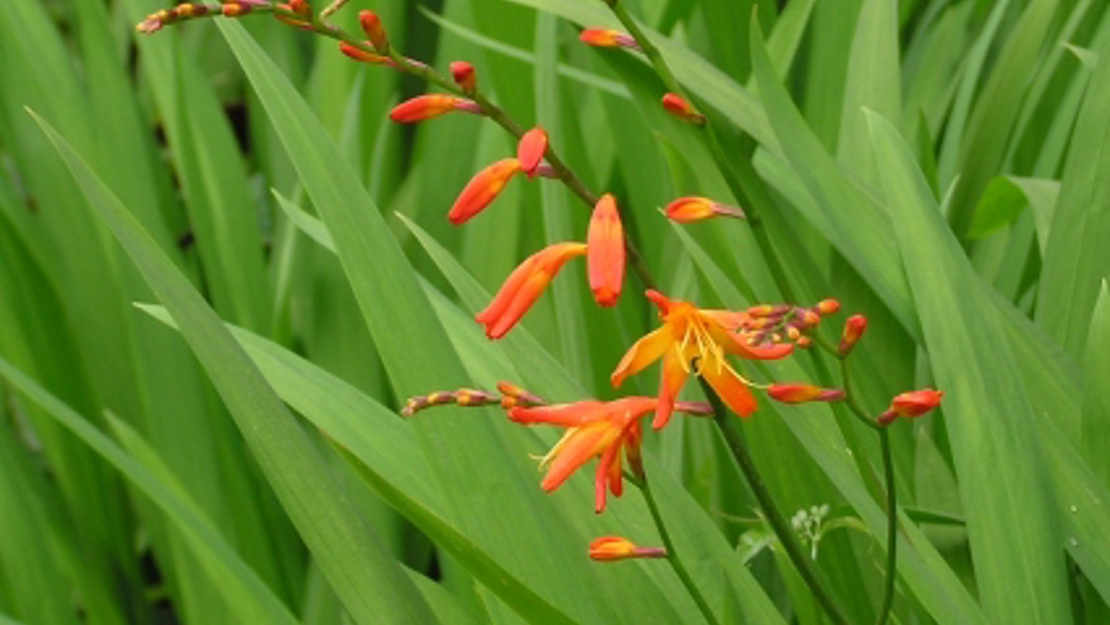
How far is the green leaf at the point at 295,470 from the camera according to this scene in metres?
0.85

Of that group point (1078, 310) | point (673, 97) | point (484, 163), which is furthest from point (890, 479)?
point (484, 163)

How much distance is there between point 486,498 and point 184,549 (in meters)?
0.57

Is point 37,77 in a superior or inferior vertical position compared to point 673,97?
inferior

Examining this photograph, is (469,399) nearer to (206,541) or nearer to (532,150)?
(532,150)

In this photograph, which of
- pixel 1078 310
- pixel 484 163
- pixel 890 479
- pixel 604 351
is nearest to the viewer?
pixel 890 479

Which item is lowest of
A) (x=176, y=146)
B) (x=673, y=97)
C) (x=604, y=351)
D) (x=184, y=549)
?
(x=184, y=549)

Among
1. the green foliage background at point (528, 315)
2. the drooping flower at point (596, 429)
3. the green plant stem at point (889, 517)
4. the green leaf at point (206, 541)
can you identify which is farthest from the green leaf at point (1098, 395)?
the green leaf at point (206, 541)

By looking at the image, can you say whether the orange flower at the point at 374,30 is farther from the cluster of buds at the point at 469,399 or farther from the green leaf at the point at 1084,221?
the green leaf at the point at 1084,221

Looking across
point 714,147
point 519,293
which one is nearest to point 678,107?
point 714,147

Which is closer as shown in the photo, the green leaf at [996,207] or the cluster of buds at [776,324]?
the cluster of buds at [776,324]

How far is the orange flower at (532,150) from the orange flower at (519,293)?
1.5 inches

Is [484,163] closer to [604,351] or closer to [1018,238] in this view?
[604,351]

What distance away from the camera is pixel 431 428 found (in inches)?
36.0

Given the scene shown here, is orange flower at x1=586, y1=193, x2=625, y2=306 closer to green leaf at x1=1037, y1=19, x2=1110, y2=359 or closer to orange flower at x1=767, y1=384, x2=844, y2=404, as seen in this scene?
orange flower at x1=767, y1=384, x2=844, y2=404
